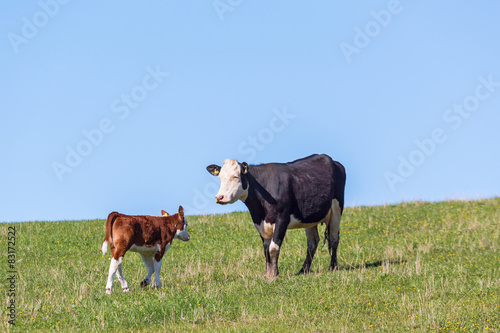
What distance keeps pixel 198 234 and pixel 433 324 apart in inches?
522

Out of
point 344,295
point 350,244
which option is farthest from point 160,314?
point 350,244

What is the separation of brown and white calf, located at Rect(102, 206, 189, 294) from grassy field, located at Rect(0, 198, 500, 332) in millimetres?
585

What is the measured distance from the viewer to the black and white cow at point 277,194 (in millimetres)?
14828

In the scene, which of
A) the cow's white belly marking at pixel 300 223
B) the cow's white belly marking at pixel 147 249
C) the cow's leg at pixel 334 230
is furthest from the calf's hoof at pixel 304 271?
the cow's white belly marking at pixel 147 249

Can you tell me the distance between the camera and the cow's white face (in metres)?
14.5

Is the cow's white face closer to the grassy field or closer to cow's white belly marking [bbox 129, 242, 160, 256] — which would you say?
cow's white belly marking [bbox 129, 242, 160, 256]

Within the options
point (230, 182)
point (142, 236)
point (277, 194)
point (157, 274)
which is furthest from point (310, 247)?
point (142, 236)

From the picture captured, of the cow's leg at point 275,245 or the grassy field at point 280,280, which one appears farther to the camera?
the cow's leg at point 275,245

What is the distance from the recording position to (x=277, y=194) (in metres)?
15.2

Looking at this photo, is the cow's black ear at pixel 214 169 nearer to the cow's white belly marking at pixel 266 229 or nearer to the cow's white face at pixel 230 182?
the cow's white face at pixel 230 182

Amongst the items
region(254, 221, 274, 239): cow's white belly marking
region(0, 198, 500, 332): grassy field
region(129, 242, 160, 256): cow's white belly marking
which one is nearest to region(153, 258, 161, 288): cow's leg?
region(129, 242, 160, 256): cow's white belly marking

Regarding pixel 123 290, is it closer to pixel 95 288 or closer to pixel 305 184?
pixel 95 288

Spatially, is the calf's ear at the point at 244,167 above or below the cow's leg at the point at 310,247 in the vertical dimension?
above

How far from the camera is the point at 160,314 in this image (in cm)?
1126
